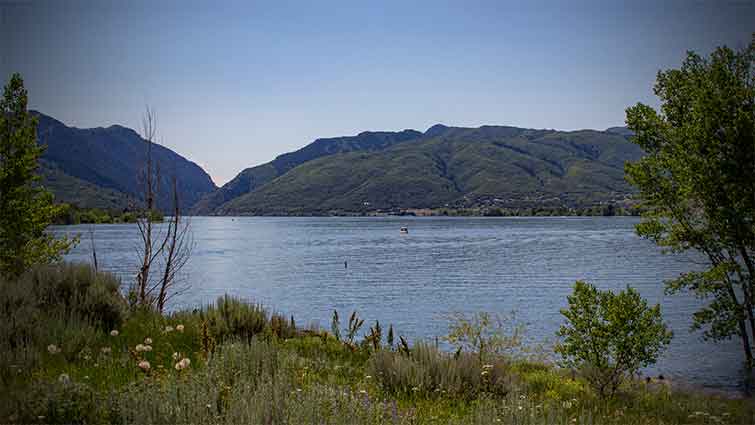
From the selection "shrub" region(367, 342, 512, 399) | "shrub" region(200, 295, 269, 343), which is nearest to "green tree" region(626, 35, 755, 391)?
"shrub" region(367, 342, 512, 399)

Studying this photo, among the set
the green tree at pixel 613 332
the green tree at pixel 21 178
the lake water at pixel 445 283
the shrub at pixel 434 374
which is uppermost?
the green tree at pixel 21 178

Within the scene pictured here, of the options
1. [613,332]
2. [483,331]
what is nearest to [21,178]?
[613,332]

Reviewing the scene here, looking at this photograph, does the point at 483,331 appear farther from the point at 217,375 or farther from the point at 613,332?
the point at 217,375

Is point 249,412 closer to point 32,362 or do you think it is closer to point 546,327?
point 32,362

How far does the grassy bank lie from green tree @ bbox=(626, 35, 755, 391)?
748 centimetres

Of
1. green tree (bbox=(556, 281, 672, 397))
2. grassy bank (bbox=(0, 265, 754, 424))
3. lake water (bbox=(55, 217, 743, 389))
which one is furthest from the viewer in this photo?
lake water (bbox=(55, 217, 743, 389))

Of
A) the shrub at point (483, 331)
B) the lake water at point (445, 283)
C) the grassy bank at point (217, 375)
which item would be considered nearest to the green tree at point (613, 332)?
the grassy bank at point (217, 375)

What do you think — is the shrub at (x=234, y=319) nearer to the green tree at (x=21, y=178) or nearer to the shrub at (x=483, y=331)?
the shrub at (x=483, y=331)

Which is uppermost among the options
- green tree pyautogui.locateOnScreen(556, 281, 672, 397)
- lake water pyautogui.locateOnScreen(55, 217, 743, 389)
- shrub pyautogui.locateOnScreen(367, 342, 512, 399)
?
shrub pyautogui.locateOnScreen(367, 342, 512, 399)

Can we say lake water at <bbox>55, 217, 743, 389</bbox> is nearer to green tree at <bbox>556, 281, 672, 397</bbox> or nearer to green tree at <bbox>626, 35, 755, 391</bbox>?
green tree at <bbox>626, 35, 755, 391</bbox>

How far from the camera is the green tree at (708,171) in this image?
1805cm

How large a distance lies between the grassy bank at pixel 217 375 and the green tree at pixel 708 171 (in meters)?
7.48

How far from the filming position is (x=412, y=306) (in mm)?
38250

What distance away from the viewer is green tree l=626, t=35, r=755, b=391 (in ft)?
59.2
